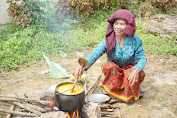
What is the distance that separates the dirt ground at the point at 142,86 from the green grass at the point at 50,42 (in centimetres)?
33

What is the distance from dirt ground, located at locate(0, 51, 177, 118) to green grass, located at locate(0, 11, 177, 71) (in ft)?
1.07

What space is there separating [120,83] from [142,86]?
801 millimetres

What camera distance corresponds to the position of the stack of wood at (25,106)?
106 inches

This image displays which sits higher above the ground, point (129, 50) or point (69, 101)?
point (129, 50)

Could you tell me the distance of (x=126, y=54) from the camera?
3.29m

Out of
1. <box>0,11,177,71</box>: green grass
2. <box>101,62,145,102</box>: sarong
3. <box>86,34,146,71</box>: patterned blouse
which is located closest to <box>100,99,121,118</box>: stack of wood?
<box>101,62,145,102</box>: sarong

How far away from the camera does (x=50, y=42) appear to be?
227 inches

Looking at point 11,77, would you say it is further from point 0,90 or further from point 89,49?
point 89,49

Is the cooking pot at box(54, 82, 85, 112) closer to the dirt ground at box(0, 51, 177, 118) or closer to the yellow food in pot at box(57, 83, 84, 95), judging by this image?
the yellow food in pot at box(57, 83, 84, 95)

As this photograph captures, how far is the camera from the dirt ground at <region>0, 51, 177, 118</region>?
3.31m

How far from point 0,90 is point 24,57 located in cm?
143

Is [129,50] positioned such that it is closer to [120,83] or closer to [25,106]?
[120,83]

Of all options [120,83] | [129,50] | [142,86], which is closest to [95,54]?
[129,50]

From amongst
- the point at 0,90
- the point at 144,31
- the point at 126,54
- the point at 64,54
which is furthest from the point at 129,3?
the point at 0,90
